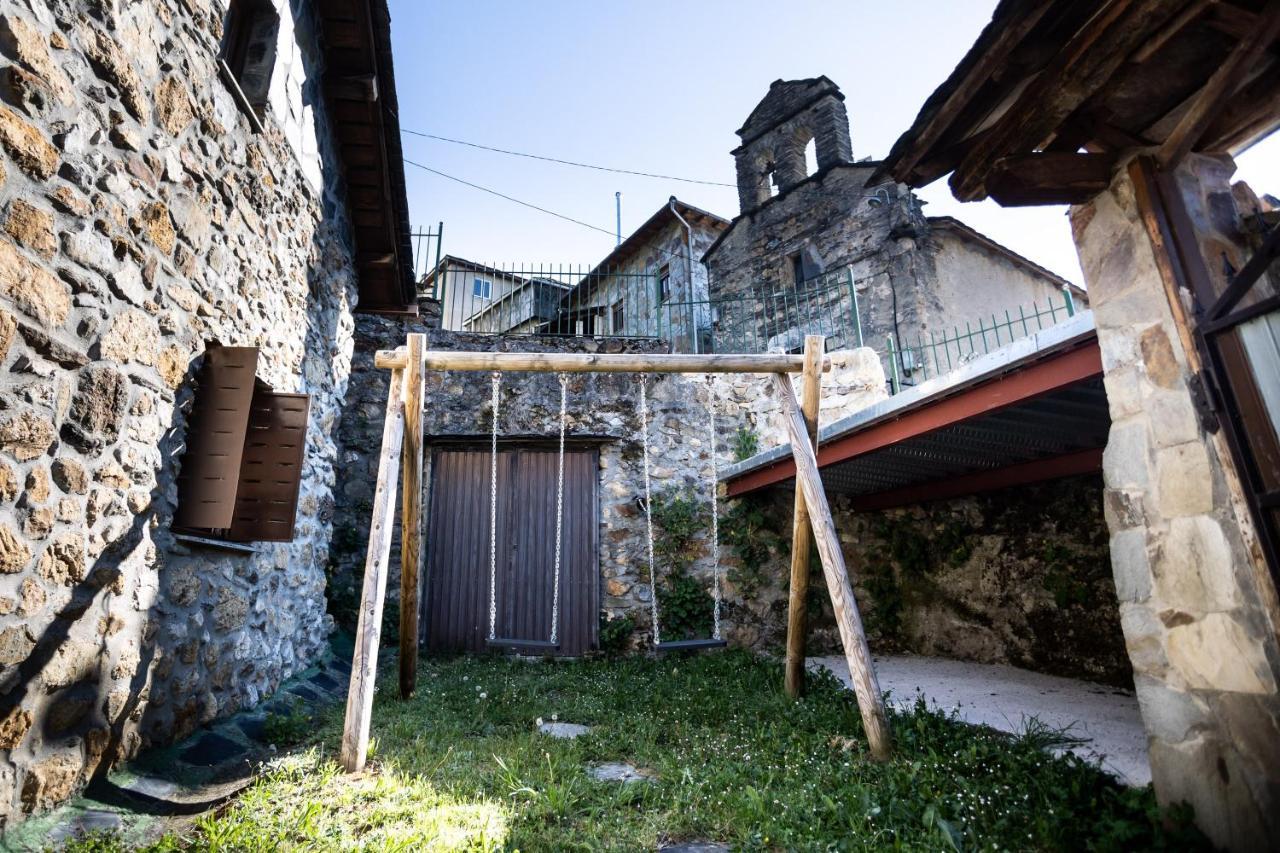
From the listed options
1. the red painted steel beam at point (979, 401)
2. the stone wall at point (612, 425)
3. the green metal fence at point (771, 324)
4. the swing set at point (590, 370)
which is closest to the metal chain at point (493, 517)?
the stone wall at point (612, 425)

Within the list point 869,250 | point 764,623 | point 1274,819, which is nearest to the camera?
point 1274,819

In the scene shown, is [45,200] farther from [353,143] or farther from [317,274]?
[353,143]

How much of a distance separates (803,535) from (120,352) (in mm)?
3593

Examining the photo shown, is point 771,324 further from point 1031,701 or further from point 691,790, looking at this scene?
point 691,790

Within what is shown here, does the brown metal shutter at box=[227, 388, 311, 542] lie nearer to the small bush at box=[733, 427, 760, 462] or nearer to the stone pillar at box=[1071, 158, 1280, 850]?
the stone pillar at box=[1071, 158, 1280, 850]

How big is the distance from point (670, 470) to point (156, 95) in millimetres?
5134

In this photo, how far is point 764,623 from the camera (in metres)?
6.62

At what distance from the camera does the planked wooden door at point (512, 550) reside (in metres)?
6.48

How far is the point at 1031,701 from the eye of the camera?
13.6 ft

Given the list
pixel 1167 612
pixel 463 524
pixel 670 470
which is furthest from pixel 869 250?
pixel 1167 612

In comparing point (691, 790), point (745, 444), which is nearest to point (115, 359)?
point (691, 790)

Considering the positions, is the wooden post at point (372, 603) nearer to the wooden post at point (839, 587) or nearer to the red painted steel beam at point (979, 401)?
the wooden post at point (839, 587)

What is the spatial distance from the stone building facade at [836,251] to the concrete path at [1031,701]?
444 cm

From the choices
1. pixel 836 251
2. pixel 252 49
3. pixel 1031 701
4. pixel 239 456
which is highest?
pixel 836 251
